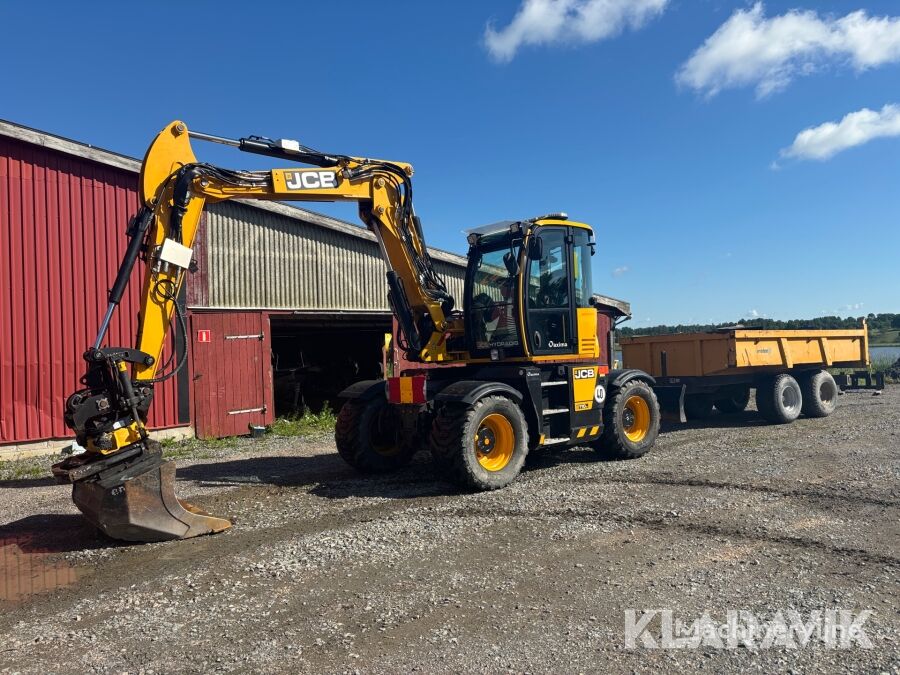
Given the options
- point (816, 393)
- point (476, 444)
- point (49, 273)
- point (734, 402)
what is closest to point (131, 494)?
point (476, 444)

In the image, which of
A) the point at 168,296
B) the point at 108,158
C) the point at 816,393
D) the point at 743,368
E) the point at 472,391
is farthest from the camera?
the point at 816,393

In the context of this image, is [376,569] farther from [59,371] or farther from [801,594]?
[59,371]

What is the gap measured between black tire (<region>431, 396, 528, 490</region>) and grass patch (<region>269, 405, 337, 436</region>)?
20.8 feet

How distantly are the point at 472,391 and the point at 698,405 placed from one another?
26.6ft

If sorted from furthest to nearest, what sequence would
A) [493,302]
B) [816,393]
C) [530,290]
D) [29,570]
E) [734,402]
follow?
[734,402] < [816,393] < [493,302] < [530,290] < [29,570]

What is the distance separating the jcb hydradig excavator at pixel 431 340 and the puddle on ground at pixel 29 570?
0.54 meters

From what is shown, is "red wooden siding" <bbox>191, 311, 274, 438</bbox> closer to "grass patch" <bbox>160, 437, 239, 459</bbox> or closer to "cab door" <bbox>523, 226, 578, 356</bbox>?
"grass patch" <bbox>160, 437, 239, 459</bbox>

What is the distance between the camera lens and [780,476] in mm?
8055

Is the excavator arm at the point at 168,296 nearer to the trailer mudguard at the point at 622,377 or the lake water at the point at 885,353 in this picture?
the trailer mudguard at the point at 622,377

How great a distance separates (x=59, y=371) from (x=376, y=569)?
872 cm

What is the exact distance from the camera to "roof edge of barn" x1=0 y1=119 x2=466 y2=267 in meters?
10.9

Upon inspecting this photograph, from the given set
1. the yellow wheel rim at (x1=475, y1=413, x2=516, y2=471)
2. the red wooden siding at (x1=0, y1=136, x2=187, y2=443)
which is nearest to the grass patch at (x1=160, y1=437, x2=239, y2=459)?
the red wooden siding at (x1=0, y1=136, x2=187, y2=443)

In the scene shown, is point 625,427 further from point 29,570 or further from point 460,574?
point 29,570

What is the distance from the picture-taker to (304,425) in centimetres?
1433
